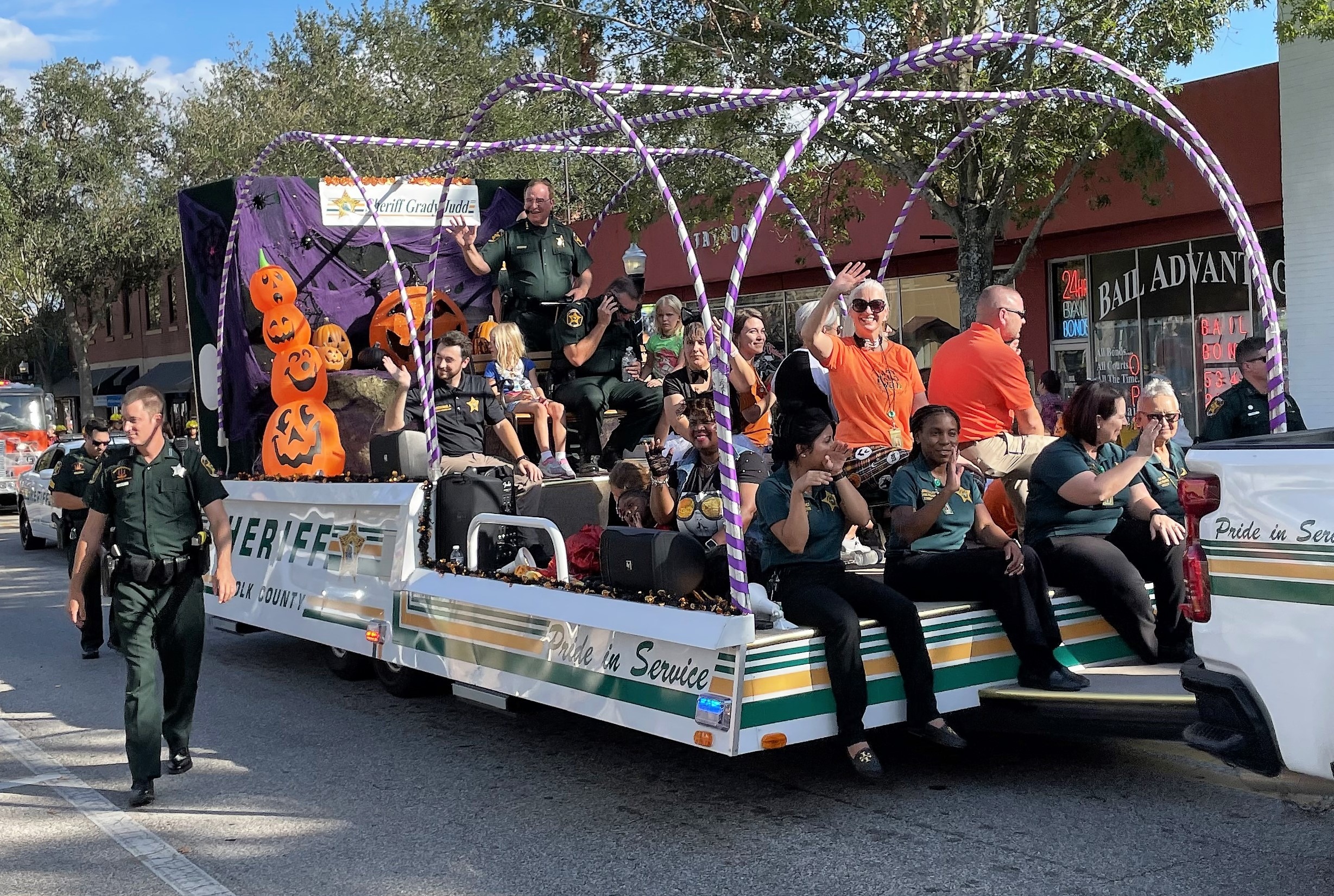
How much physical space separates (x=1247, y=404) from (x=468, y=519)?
445 cm

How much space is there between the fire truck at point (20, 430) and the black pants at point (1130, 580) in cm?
2145

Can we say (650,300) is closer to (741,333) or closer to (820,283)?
(820,283)

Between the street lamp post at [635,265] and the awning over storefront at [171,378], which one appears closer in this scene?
the street lamp post at [635,265]

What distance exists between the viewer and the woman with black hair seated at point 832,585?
17.0ft

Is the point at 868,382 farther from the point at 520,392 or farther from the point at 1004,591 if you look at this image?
the point at 520,392

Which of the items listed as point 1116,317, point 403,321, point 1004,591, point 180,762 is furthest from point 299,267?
point 1116,317

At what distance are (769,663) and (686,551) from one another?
66 cm

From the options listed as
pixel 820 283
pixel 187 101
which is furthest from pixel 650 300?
pixel 187 101

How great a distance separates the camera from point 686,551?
18.0ft

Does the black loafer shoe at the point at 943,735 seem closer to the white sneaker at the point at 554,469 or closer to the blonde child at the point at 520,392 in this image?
the white sneaker at the point at 554,469

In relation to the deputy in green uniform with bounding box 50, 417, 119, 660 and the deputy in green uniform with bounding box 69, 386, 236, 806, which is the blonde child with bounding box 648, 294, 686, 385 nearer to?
the deputy in green uniform with bounding box 50, 417, 119, 660

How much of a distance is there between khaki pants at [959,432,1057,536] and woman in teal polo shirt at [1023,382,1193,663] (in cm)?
64

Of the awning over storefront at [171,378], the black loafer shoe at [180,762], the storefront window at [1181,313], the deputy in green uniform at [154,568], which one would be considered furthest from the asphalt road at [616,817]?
the awning over storefront at [171,378]

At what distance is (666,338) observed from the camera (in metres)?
9.46
